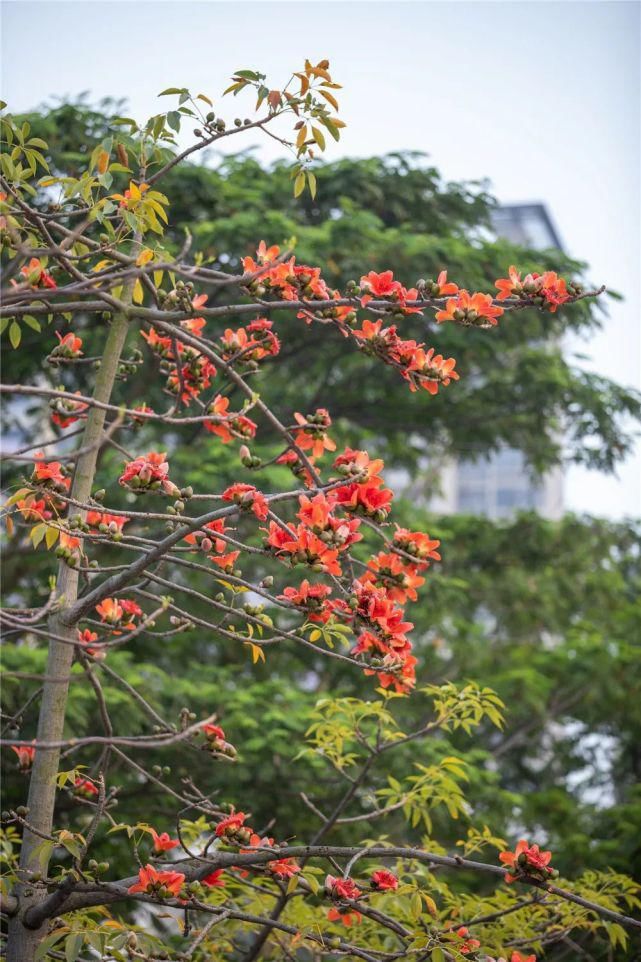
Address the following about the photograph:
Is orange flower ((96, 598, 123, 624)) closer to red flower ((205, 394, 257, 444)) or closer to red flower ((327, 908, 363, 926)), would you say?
red flower ((205, 394, 257, 444))

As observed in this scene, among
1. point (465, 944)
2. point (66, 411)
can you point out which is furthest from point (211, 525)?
point (465, 944)

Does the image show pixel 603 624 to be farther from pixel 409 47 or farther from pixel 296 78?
pixel 296 78

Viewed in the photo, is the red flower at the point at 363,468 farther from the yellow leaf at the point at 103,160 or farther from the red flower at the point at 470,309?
the yellow leaf at the point at 103,160

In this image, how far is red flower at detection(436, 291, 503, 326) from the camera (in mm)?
2064

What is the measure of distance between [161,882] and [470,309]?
1.23 meters

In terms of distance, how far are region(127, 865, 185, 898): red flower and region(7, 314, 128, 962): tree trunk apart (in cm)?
24

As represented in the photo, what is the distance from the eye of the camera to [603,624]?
8.23m

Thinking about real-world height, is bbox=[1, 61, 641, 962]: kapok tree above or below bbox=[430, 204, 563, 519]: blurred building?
above

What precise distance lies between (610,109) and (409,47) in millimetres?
1615

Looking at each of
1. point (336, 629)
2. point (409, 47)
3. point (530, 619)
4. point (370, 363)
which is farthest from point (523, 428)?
point (336, 629)

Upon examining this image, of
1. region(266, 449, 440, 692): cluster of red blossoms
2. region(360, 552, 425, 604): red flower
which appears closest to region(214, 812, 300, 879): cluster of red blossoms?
region(266, 449, 440, 692): cluster of red blossoms

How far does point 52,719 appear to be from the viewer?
7.18ft

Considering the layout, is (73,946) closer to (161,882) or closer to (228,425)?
(161,882)

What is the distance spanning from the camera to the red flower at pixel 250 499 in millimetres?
1841
